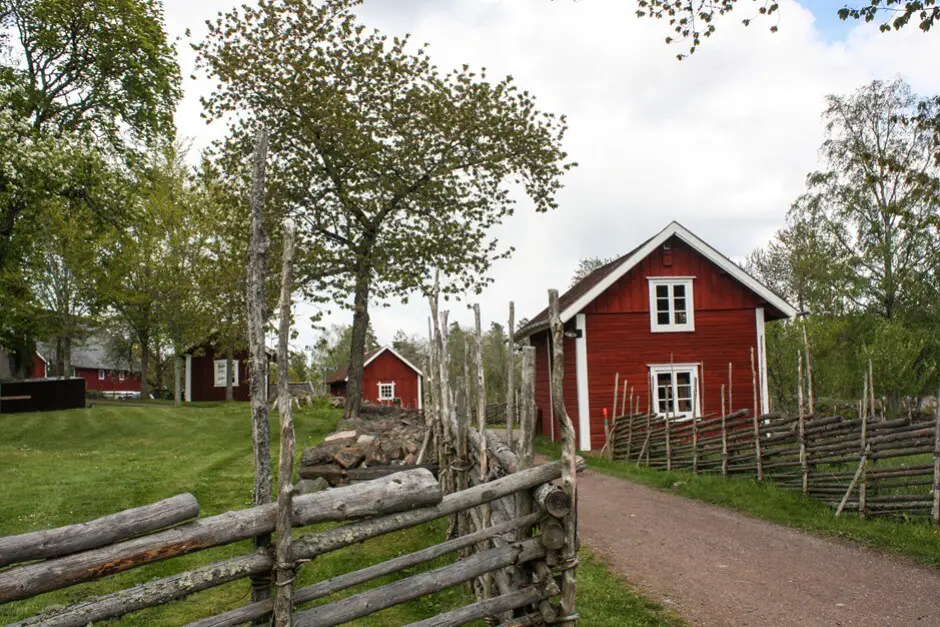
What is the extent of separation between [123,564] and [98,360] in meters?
58.9

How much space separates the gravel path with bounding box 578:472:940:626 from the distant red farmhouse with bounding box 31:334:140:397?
164ft

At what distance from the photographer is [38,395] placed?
24.7 m

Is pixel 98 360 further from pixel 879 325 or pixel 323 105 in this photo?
pixel 879 325

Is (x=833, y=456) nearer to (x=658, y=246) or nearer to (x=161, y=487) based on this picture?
(x=658, y=246)

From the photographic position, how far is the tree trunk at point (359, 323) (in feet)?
59.3

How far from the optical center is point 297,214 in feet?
59.3

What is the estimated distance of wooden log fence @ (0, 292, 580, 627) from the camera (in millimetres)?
3359

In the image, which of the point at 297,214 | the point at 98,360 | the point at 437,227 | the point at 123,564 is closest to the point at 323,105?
the point at 297,214

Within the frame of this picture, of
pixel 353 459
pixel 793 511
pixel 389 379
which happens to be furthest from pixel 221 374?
pixel 793 511

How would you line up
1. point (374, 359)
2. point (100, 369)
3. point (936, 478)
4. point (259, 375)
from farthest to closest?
1. point (100, 369)
2. point (374, 359)
3. point (936, 478)
4. point (259, 375)

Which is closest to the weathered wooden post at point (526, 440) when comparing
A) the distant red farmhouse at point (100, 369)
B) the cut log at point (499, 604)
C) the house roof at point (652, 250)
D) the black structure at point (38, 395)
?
the cut log at point (499, 604)

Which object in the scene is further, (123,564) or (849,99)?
(849,99)

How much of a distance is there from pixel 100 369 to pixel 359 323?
1794 inches

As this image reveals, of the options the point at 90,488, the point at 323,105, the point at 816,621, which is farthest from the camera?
the point at 323,105
